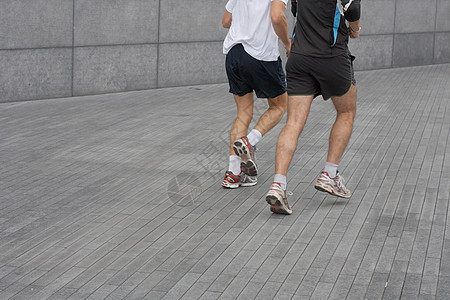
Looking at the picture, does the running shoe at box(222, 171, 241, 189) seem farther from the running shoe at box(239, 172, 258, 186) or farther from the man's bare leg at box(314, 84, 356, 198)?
the man's bare leg at box(314, 84, 356, 198)

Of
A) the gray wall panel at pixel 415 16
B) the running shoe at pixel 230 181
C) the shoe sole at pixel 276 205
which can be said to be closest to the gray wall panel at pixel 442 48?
the gray wall panel at pixel 415 16

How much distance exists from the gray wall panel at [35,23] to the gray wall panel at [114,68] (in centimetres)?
38

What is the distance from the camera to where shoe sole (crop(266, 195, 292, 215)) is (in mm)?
5676

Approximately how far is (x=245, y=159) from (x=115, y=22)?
5.88m

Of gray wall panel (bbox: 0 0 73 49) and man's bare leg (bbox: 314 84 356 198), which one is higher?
gray wall panel (bbox: 0 0 73 49)

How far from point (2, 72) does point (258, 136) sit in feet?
16.8

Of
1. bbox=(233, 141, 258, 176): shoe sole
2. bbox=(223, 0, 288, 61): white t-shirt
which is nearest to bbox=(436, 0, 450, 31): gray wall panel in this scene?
bbox=(223, 0, 288, 61): white t-shirt

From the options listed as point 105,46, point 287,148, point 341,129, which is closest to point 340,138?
point 341,129

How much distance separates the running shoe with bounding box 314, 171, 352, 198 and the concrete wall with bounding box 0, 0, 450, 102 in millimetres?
5849

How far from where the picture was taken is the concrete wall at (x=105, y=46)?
10.7m

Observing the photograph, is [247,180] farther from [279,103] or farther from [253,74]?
[253,74]

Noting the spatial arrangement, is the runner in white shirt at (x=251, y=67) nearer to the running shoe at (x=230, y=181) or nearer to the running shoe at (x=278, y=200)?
the running shoe at (x=230, y=181)

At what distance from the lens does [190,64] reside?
12820mm

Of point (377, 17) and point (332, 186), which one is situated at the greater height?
point (377, 17)
